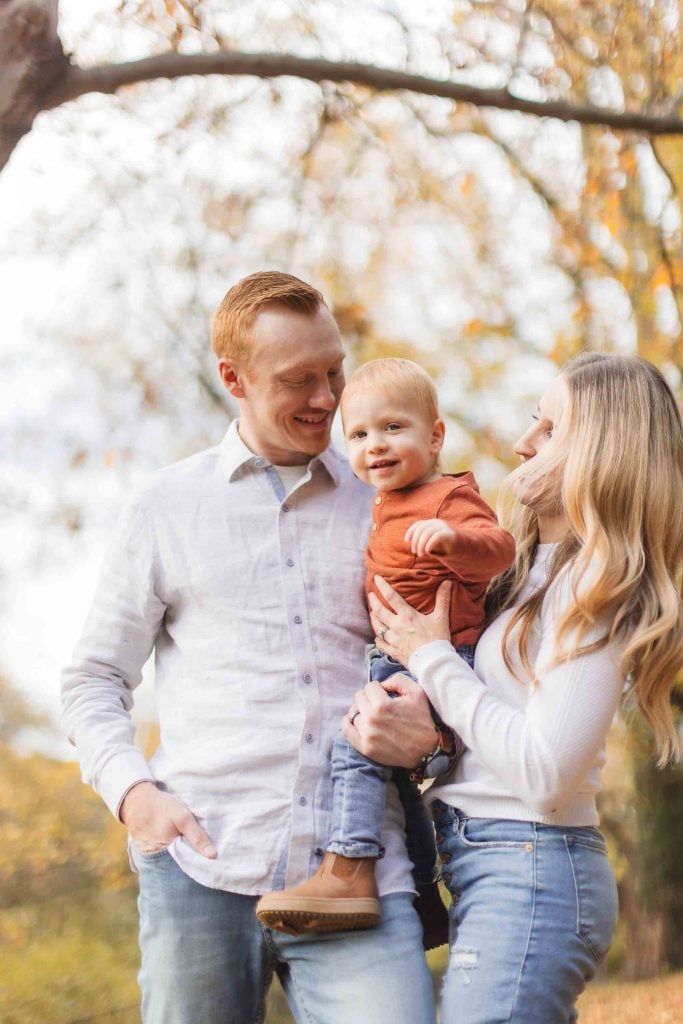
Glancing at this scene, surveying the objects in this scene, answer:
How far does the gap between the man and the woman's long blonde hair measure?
1.11 ft

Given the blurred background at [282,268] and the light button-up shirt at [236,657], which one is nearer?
the light button-up shirt at [236,657]

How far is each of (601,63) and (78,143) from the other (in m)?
2.47

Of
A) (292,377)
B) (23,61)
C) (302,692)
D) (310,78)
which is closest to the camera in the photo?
(302,692)

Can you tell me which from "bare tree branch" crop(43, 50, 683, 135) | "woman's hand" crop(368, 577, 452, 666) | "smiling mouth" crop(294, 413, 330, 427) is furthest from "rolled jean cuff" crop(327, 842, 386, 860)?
"bare tree branch" crop(43, 50, 683, 135)

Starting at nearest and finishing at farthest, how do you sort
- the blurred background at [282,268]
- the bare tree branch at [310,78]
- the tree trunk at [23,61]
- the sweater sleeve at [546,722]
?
the sweater sleeve at [546,722]
the tree trunk at [23,61]
the bare tree branch at [310,78]
the blurred background at [282,268]

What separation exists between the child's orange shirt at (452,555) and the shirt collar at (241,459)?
→ 16 cm

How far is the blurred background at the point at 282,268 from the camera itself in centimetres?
494

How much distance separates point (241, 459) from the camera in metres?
2.01

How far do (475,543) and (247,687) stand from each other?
0.45 meters

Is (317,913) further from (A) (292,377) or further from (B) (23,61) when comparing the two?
(B) (23,61)

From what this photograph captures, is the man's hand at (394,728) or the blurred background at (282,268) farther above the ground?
the blurred background at (282,268)

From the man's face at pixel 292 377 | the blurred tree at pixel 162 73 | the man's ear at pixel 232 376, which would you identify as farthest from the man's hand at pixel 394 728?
the blurred tree at pixel 162 73

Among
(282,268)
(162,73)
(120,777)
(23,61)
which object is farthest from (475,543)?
(282,268)

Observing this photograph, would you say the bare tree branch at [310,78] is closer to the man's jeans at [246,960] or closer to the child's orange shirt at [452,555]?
the child's orange shirt at [452,555]
